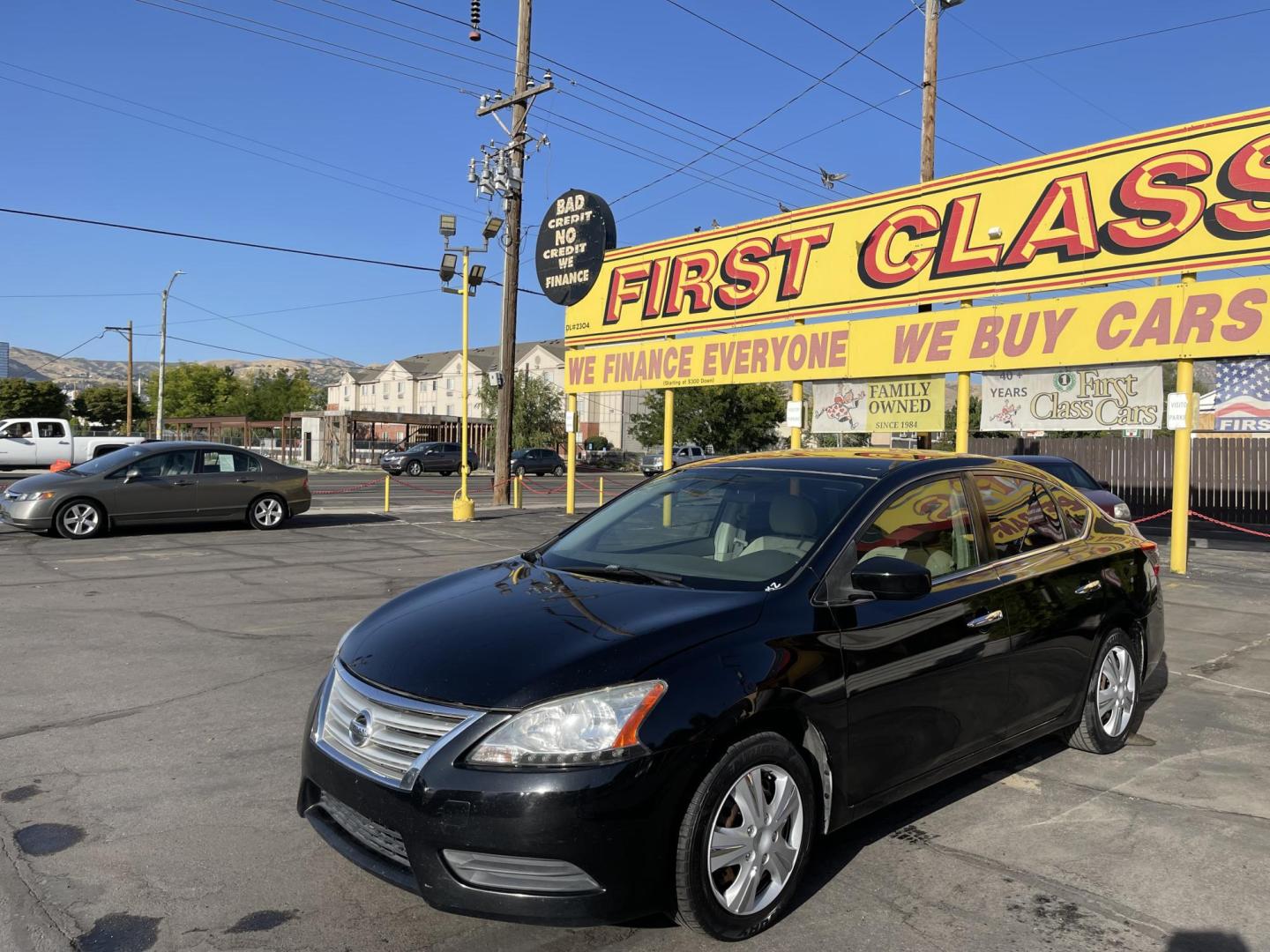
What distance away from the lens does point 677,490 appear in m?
4.82

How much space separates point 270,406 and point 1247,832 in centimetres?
11779

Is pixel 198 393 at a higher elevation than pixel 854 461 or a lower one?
higher

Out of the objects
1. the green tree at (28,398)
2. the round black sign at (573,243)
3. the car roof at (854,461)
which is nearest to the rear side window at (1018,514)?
the car roof at (854,461)

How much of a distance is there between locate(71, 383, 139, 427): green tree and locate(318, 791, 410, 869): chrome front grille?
3583 inches

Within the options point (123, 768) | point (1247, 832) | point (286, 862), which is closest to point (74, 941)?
point (286, 862)

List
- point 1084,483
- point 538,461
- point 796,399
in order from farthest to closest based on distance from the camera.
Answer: point 538,461 → point 796,399 → point 1084,483

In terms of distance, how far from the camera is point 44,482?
14.3 m

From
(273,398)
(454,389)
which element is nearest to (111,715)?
(454,389)

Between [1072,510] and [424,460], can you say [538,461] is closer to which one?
[424,460]

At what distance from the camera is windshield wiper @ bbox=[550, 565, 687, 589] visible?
3.86m

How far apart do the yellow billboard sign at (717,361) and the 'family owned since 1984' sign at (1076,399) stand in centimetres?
287

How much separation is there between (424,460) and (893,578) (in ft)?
151

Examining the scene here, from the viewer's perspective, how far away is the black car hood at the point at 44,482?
46.7ft

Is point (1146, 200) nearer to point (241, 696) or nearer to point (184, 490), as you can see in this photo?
point (241, 696)
